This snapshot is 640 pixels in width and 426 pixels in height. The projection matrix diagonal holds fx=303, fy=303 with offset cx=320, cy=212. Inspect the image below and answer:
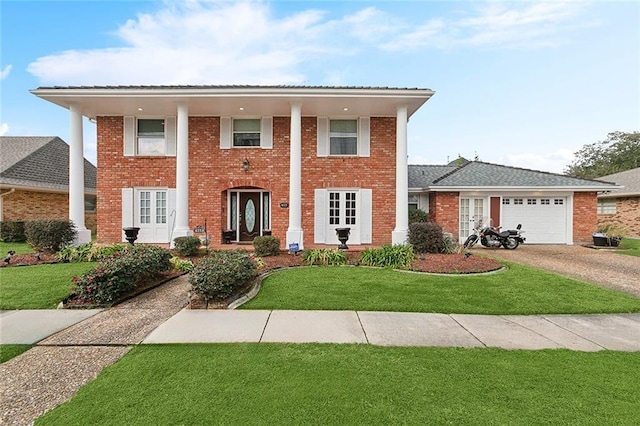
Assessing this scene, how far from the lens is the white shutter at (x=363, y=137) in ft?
41.0

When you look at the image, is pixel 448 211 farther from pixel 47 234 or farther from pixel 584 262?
pixel 47 234

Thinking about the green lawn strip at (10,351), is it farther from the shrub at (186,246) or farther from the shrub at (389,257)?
the shrub at (389,257)

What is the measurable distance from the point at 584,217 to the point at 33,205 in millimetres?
28182

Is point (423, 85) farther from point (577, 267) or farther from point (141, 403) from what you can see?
point (141, 403)

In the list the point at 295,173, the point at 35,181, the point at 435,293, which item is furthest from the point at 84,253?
the point at 35,181

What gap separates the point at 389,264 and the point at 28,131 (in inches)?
1196

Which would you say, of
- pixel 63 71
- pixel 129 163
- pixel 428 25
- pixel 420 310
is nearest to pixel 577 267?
pixel 420 310

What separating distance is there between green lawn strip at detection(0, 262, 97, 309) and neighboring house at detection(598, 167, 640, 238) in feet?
83.6

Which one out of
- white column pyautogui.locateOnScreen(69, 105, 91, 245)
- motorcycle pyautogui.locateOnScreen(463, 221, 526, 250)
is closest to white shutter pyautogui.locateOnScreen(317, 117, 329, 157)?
motorcycle pyautogui.locateOnScreen(463, 221, 526, 250)

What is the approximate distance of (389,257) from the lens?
354 inches

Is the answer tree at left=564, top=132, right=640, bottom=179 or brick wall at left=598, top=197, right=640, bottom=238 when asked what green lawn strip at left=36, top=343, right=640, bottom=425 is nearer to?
brick wall at left=598, top=197, right=640, bottom=238

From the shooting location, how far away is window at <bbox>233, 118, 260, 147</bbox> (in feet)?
41.4

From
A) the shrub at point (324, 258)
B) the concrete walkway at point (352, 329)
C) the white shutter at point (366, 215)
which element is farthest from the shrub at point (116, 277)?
the white shutter at point (366, 215)

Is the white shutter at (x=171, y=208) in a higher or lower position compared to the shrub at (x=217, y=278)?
higher
